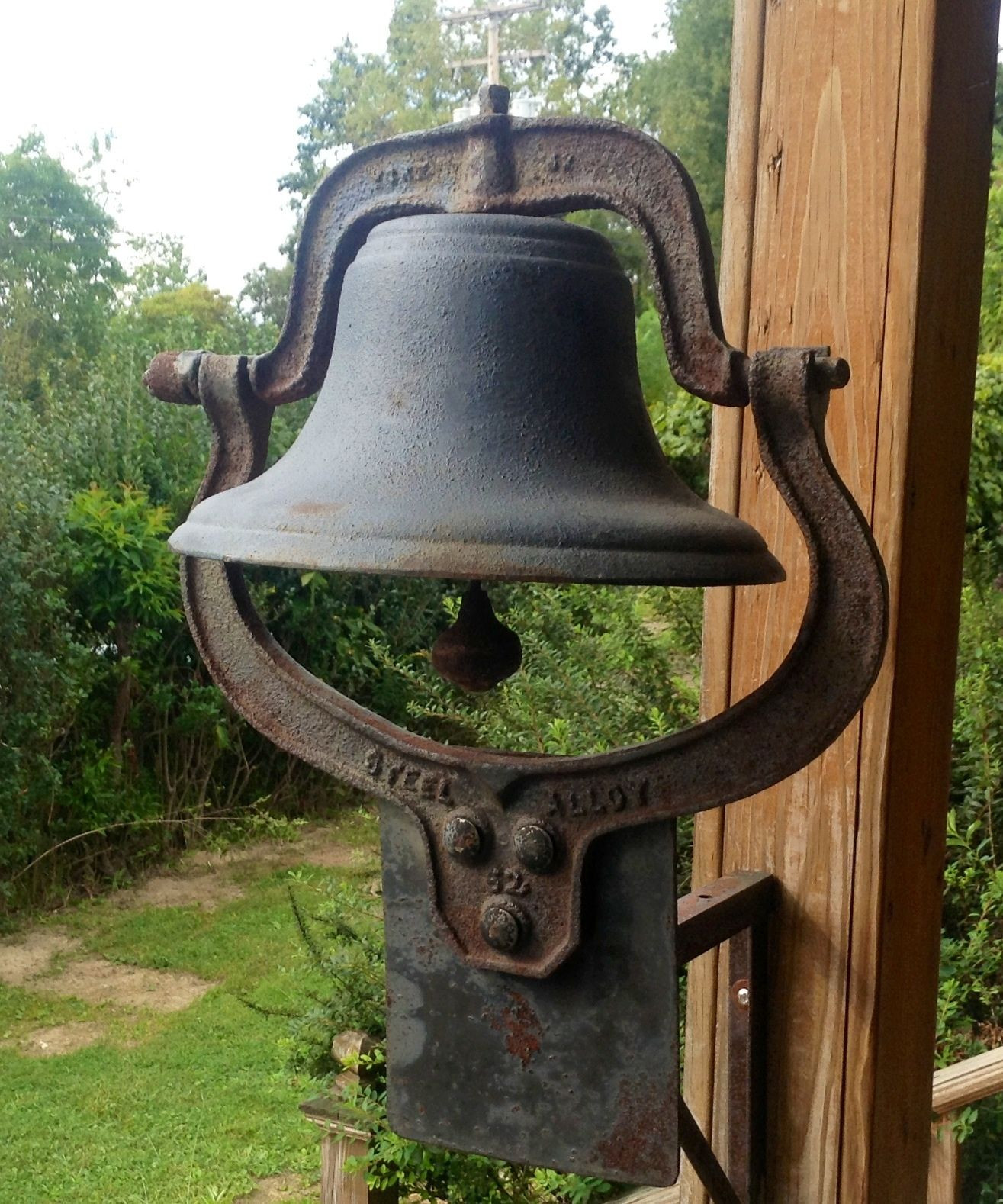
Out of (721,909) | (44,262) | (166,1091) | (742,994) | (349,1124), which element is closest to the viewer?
(721,909)

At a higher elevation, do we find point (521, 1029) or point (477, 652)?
point (477, 652)

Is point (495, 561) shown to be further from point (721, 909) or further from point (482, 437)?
point (721, 909)

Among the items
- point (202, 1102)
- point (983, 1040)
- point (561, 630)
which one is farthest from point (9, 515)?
point (983, 1040)

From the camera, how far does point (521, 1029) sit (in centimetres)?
104

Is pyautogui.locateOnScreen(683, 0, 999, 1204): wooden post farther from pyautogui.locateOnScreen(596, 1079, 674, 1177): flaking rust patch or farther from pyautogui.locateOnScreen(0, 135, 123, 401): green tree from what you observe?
pyautogui.locateOnScreen(0, 135, 123, 401): green tree

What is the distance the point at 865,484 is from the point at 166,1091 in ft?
10.6

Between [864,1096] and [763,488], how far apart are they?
2.04ft

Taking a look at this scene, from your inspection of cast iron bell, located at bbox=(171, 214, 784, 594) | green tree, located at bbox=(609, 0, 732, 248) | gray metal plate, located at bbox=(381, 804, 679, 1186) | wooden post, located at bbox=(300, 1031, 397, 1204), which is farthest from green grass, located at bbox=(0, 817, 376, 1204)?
green tree, located at bbox=(609, 0, 732, 248)

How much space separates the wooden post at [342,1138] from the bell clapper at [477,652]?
3.95 ft

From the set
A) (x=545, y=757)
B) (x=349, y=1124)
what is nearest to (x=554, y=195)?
(x=545, y=757)

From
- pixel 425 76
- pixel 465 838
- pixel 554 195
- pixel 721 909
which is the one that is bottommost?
pixel 721 909

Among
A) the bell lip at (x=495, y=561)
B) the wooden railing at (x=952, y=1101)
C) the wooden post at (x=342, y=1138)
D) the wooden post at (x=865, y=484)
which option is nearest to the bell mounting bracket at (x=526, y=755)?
the bell lip at (x=495, y=561)

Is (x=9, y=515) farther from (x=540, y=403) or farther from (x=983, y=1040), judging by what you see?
(x=540, y=403)

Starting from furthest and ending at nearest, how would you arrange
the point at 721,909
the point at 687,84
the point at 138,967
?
the point at 687,84 < the point at 138,967 < the point at 721,909
